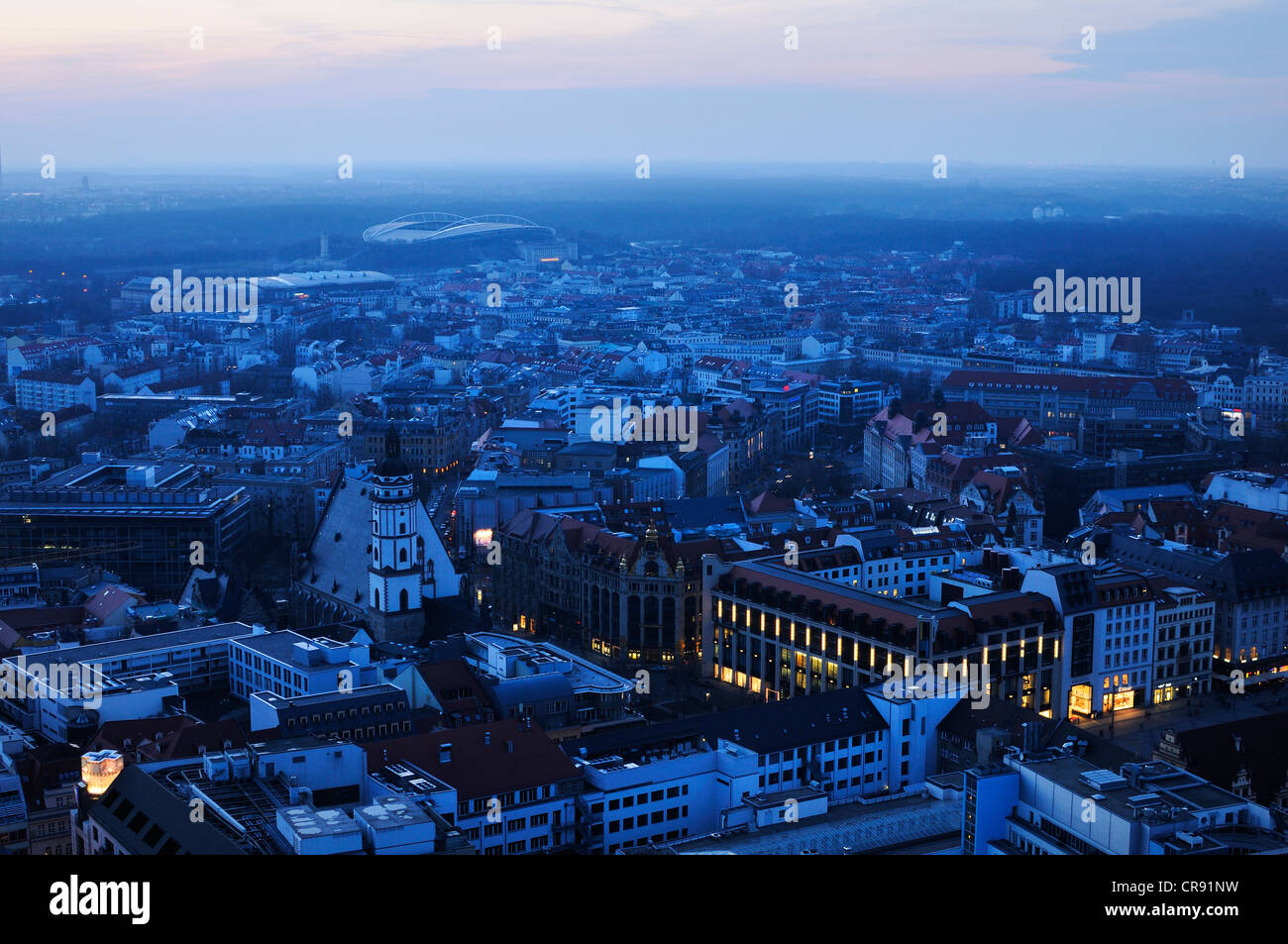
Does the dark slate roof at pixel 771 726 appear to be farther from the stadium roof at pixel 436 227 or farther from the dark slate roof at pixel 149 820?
the stadium roof at pixel 436 227

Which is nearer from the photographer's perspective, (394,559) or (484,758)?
(484,758)

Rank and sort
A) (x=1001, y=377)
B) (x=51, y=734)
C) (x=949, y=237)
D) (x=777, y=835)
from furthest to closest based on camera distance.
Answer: (x=949, y=237), (x=1001, y=377), (x=51, y=734), (x=777, y=835)

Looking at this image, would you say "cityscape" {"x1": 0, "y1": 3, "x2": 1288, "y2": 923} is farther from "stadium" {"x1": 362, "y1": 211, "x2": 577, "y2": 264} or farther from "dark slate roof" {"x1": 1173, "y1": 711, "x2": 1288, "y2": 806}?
"stadium" {"x1": 362, "y1": 211, "x2": 577, "y2": 264}

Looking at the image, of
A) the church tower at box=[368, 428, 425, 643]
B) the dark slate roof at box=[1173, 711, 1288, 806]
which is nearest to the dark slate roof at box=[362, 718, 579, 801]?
the dark slate roof at box=[1173, 711, 1288, 806]

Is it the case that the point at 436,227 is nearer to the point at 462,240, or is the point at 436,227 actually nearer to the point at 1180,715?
the point at 462,240

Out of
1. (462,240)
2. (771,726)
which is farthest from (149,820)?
(462,240)

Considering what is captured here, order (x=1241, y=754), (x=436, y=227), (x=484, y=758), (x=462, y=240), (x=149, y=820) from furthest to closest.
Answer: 1. (x=436, y=227)
2. (x=462, y=240)
3. (x=1241, y=754)
4. (x=484, y=758)
5. (x=149, y=820)

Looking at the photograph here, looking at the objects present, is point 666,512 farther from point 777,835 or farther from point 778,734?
point 777,835
